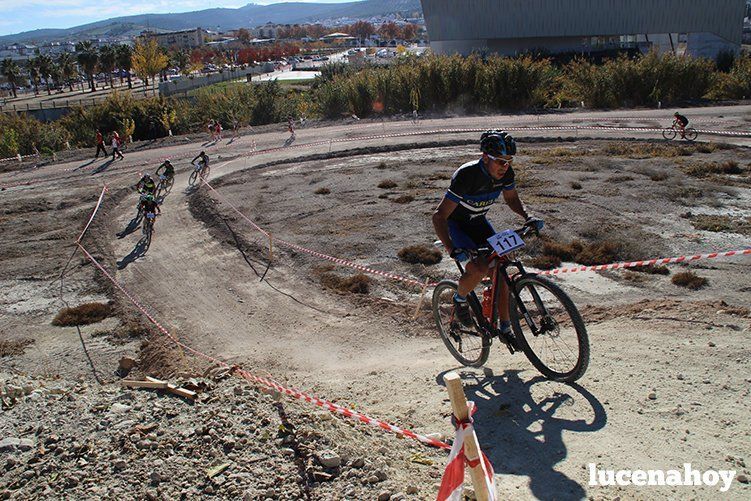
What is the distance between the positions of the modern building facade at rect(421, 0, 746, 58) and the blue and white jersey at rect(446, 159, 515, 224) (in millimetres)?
60076

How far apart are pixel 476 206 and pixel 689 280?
7.11 m

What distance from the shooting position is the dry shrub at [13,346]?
11.8 meters

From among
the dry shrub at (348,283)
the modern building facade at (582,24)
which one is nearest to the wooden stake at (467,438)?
the dry shrub at (348,283)

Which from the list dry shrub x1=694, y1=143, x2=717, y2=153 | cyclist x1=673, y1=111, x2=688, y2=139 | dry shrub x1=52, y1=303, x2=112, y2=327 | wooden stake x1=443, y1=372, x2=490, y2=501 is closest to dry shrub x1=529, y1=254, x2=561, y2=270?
dry shrub x1=52, y1=303, x2=112, y2=327

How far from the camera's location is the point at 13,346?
12.1 meters

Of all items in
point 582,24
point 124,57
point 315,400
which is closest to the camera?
point 315,400

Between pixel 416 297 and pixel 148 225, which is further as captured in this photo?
pixel 148 225

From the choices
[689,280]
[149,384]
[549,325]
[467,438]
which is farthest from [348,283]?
[467,438]

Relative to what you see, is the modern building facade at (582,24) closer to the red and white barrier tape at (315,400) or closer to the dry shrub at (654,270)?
the dry shrub at (654,270)

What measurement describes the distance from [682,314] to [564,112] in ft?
117

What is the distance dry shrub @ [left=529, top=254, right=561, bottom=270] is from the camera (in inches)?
535

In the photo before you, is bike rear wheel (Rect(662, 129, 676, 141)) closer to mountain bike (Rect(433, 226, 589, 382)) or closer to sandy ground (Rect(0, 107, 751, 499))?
sandy ground (Rect(0, 107, 751, 499))

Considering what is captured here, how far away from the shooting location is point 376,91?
1836 inches

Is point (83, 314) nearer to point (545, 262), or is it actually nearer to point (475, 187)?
point (475, 187)
